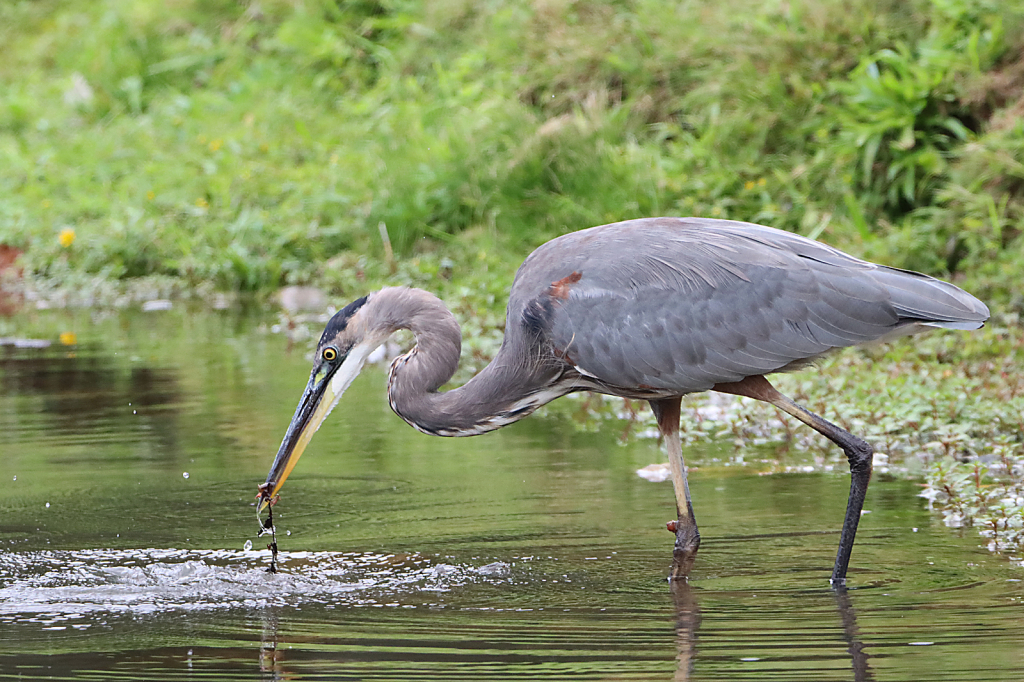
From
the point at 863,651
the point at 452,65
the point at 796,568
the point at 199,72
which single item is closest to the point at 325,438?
the point at 796,568

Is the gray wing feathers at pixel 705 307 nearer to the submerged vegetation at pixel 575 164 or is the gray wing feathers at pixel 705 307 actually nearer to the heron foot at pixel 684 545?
the heron foot at pixel 684 545

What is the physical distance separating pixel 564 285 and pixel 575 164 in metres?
6.30

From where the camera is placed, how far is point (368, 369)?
10234mm

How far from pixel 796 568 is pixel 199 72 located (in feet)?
47.1

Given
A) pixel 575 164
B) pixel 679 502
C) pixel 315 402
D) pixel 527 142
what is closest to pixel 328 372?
pixel 315 402

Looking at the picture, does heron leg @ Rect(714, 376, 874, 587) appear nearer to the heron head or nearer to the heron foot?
the heron foot

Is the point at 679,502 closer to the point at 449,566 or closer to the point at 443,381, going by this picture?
the point at 449,566

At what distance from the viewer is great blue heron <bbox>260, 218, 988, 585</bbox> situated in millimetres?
5488

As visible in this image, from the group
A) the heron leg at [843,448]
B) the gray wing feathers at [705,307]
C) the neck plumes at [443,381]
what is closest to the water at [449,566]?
the heron leg at [843,448]

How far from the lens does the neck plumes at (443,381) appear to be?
225 inches

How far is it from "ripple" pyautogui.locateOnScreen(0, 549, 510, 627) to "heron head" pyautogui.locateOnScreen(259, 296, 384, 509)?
462 mm

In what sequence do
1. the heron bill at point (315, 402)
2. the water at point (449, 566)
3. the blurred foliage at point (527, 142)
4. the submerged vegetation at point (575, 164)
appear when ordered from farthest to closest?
the blurred foliage at point (527, 142)
the submerged vegetation at point (575, 164)
the heron bill at point (315, 402)
the water at point (449, 566)

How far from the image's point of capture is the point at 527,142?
39.0ft

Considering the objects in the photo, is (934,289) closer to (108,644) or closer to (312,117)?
(108,644)
